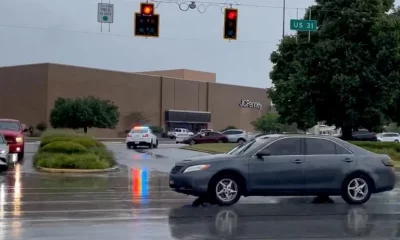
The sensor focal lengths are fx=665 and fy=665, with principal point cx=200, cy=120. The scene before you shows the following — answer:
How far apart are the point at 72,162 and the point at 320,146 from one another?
486 inches

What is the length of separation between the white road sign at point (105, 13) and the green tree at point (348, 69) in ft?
48.5

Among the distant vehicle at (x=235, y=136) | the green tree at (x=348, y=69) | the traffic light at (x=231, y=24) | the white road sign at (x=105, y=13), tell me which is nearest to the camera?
the traffic light at (x=231, y=24)

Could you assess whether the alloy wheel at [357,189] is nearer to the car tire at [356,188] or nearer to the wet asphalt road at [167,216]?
the car tire at [356,188]

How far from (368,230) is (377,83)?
2789 centimetres

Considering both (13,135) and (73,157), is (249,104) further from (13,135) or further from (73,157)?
(73,157)

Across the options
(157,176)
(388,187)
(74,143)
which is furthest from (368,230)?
(74,143)

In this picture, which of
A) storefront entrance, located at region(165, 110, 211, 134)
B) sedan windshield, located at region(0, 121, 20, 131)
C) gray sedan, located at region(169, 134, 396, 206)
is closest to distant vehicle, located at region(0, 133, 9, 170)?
sedan windshield, located at region(0, 121, 20, 131)

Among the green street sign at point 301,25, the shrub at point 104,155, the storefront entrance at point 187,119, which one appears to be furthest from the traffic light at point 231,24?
the storefront entrance at point 187,119

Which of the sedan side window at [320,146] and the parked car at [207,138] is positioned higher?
the sedan side window at [320,146]

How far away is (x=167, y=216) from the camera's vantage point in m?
12.6

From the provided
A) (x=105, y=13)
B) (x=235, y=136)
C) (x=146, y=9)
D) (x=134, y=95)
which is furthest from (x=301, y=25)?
(x=134, y=95)

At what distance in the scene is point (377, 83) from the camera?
37.8m

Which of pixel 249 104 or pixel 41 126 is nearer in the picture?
pixel 41 126

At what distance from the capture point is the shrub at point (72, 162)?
2466 cm
